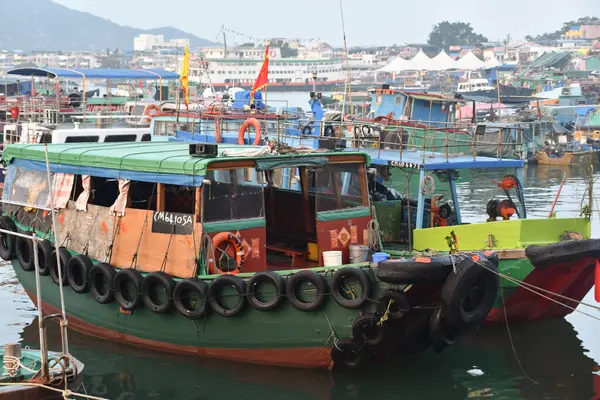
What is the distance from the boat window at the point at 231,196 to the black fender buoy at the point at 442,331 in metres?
2.79

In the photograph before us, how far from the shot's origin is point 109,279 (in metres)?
13.1

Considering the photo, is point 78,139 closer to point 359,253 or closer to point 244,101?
point 359,253

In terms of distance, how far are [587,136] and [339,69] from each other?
274 feet

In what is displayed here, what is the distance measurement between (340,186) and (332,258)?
1.26 metres

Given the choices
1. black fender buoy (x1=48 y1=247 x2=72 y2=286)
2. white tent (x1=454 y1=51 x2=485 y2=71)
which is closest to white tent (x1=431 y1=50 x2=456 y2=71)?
white tent (x1=454 y1=51 x2=485 y2=71)

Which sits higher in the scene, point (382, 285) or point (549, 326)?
point (382, 285)

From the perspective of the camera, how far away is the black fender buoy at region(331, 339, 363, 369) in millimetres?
11656

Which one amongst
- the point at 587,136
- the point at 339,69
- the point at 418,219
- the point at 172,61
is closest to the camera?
the point at 418,219

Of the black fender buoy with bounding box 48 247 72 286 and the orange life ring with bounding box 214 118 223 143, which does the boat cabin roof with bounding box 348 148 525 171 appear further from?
the orange life ring with bounding box 214 118 223 143

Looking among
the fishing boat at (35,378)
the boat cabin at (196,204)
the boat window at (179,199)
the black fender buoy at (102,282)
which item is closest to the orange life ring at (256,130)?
the boat cabin at (196,204)

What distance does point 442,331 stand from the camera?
11.8 m

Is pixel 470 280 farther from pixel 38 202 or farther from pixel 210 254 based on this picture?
pixel 38 202

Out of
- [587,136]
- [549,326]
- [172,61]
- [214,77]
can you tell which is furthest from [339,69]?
[549,326]

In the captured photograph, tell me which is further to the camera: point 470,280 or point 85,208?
point 85,208
